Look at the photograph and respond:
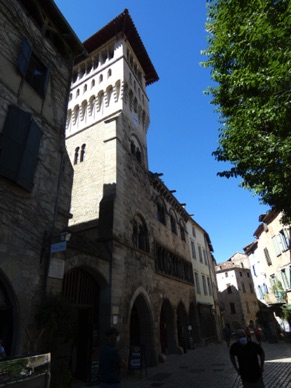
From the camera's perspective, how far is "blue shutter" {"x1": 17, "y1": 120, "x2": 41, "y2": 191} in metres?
6.54

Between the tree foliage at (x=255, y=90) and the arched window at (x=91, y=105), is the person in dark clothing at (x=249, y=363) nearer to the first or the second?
the tree foliage at (x=255, y=90)

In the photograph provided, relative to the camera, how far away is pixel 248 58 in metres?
6.93

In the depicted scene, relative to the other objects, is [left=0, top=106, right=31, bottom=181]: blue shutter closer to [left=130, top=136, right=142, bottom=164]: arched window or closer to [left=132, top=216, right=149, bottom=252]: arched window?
[left=132, top=216, right=149, bottom=252]: arched window

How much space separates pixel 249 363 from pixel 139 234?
10.3 meters

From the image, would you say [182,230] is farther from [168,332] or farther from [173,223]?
[168,332]

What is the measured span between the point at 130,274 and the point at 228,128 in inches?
294

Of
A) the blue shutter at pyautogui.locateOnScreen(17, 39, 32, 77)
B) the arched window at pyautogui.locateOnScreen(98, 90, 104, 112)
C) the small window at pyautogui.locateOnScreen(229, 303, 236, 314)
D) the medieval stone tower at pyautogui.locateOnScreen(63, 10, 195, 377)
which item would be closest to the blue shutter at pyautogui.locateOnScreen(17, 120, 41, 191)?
the blue shutter at pyautogui.locateOnScreen(17, 39, 32, 77)

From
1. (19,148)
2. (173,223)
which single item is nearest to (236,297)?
→ (173,223)

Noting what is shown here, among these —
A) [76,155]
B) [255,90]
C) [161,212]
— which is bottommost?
[255,90]

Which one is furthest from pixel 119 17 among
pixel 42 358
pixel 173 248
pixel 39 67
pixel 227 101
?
pixel 42 358

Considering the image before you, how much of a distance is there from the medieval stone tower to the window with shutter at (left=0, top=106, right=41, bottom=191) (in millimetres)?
2788

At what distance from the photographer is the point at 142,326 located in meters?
12.5

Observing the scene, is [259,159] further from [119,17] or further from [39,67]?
[119,17]

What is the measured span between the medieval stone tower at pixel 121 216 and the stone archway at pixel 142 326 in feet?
0.14
